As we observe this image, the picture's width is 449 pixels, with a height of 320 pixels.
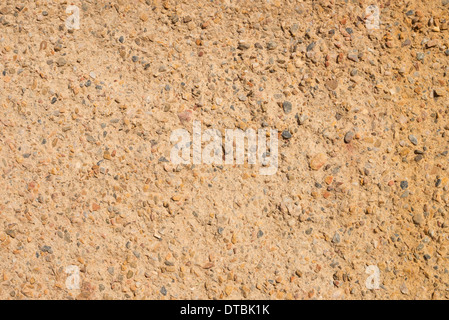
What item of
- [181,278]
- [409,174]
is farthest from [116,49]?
[409,174]

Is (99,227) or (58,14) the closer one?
(99,227)

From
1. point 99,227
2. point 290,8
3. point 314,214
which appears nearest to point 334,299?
point 314,214

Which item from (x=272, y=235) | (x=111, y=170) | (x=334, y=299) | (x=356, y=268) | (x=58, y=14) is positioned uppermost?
(x=58, y=14)

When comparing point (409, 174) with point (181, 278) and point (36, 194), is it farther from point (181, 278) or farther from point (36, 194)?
point (36, 194)

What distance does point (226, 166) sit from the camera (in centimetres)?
179

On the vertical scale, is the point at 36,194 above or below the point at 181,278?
above

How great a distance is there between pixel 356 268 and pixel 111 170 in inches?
46.7

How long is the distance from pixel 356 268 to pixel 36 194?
149 cm

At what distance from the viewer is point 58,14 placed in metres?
1.91

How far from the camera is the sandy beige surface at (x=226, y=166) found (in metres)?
1.76

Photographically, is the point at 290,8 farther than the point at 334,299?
Yes

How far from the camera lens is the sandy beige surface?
1.76m

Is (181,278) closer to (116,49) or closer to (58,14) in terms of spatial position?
(116,49)

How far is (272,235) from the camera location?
1771mm
